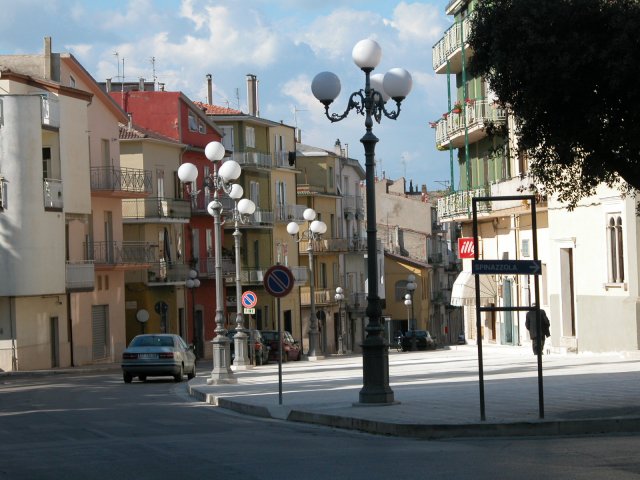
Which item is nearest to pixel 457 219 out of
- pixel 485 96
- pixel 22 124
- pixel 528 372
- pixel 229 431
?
pixel 485 96

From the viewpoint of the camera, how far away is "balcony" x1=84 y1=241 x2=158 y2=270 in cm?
6162

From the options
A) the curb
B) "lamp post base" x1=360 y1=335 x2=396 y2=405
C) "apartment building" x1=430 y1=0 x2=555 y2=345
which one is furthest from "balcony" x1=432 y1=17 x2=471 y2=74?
the curb

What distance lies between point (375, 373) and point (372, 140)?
3.86 metres

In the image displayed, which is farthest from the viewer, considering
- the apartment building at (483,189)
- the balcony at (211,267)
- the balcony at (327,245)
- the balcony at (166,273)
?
the balcony at (327,245)

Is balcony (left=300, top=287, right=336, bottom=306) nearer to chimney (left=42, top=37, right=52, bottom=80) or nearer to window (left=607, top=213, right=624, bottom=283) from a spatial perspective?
chimney (left=42, top=37, right=52, bottom=80)

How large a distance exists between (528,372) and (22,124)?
27923 millimetres

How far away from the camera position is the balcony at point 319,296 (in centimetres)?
9312

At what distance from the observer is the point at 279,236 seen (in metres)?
91.0

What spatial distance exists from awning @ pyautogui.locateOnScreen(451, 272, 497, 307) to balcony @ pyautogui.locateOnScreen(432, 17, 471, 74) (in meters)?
8.26

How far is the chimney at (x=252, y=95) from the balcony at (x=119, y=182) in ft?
102

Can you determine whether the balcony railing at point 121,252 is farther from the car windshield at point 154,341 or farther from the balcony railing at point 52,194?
the car windshield at point 154,341

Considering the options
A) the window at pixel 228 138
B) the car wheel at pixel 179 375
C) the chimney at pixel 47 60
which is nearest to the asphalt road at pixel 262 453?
the car wheel at pixel 179 375

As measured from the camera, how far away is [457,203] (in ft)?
172

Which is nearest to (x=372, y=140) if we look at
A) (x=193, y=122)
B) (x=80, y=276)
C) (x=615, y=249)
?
(x=615, y=249)
